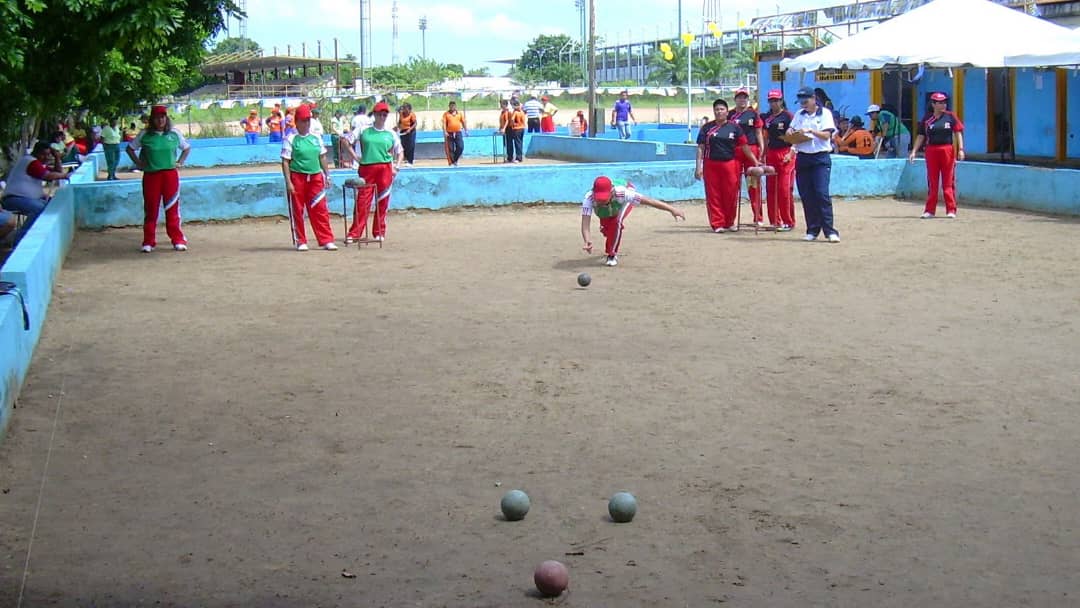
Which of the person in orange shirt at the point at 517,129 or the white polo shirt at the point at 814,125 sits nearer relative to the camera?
the white polo shirt at the point at 814,125

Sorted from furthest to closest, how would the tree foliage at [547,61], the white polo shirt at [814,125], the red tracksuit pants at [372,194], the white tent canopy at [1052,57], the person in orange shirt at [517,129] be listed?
the tree foliage at [547,61] < the person in orange shirt at [517,129] < the white tent canopy at [1052,57] < the red tracksuit pants at [372,194] < the white polo shirt at [814,125]

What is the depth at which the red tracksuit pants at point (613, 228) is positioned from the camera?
12766 millimetres

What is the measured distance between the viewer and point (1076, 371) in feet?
26.6

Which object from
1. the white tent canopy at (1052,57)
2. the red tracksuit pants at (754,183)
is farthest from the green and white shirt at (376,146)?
the white tent canopy at (1052,57)

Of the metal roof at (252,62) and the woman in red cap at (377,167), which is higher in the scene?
the metal roof at (252,62)

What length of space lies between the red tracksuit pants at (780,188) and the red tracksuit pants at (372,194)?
4611 mm

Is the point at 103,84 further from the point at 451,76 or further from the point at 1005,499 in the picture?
the point at 451,76

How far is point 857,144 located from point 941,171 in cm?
568

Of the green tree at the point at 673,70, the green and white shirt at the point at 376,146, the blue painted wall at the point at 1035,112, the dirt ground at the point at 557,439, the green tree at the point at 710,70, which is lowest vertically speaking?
the dirt ground at the point at 557,439

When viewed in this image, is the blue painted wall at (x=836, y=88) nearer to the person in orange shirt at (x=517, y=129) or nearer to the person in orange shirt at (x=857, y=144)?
the person in orange shirt at (x=857, y=144)

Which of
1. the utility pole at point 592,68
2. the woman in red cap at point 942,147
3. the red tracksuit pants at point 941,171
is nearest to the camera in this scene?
the woman in red cap at point 942,147

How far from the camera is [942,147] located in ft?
55.1

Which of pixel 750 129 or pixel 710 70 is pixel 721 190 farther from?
pixel 710 70

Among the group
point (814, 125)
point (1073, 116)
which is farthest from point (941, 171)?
point (1073, 116)
